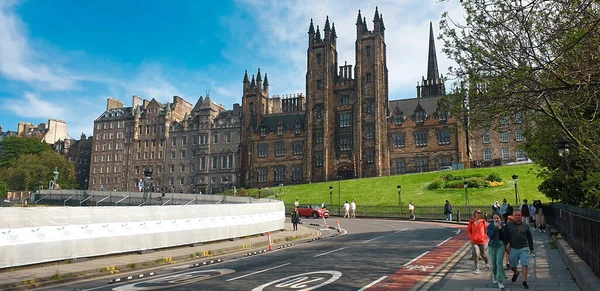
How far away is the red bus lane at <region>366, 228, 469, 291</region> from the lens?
11.3 metres

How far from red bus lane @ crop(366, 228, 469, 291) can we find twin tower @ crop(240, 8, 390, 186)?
5286cm

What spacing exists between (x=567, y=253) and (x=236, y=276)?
9.65m

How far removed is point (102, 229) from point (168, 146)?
7991 cm

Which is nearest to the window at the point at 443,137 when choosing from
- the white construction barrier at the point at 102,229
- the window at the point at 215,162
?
the window at the point at 215,162

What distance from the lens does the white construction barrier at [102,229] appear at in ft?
46.2

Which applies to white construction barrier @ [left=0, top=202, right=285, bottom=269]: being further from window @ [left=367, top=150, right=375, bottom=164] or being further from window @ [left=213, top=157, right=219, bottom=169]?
window @ [left=213, top=157, right=219, bottom=169]

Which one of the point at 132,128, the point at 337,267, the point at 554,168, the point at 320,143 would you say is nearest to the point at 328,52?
Answer: the point at 320,143

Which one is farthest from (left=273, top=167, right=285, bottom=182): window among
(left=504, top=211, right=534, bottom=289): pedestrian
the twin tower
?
(left=504, top=211, right=534, bottom=289): pedestrian

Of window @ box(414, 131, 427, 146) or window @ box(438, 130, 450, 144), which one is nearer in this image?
window @ box(438, 130, 450, 144)

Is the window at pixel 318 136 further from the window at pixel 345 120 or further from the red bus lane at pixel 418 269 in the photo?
the red bus lane at pixel 418 269

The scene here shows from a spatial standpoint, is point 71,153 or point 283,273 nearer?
point 283,273

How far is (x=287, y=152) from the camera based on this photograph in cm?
8062

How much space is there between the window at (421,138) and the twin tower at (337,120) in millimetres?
4913

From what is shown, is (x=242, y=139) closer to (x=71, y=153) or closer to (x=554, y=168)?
(x=71, y=153)
